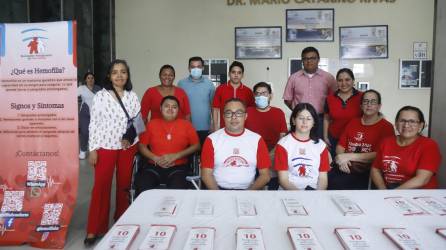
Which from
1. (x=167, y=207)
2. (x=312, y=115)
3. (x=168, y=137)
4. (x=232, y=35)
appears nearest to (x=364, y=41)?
(x=232, y=35)

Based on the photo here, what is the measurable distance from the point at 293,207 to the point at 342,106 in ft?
6.48

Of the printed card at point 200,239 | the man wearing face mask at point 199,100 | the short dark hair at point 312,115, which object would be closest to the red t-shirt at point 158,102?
the man wearing face mask at point 199,100

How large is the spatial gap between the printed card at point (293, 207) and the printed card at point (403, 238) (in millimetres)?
284

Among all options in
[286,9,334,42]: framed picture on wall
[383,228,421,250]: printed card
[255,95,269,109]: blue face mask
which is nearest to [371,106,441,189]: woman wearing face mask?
[255,95,269,109]: blue face mask

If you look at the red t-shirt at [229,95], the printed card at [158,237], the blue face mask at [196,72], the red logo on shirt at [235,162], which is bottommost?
the red logo on shirt at [235,162]

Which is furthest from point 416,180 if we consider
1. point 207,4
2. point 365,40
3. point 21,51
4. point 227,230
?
point 207,4

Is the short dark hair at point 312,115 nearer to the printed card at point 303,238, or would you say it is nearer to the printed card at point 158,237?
the printed card at point 303,238

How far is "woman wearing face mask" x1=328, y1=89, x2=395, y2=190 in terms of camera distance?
270 centimetres

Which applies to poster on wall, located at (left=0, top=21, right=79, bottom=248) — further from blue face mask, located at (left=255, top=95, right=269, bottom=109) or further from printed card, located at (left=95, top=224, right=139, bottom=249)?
printed card, located at (left=95, top=224, right=139, bottom=249)

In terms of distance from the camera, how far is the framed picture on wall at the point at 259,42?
6.36m

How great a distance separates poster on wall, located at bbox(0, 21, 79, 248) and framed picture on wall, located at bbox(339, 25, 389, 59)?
4.96m

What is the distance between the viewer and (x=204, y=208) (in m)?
1.33

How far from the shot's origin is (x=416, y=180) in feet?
7.06

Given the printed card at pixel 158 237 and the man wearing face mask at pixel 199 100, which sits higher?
the man wearing face mask at pixel 199 100
